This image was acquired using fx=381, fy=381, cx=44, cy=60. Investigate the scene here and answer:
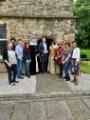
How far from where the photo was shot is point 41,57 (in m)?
19.8

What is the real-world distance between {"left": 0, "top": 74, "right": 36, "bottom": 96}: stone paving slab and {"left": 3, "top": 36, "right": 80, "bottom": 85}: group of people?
0.39 m

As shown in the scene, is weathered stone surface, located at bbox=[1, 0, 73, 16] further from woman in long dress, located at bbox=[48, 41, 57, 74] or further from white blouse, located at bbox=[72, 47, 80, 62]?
white blouse, located at bbox=[72, 47, 80, 62]

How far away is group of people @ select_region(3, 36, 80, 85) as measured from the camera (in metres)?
16.8

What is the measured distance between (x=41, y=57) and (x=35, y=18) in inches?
89.2

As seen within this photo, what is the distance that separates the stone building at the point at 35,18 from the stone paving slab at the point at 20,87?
11.1 feet

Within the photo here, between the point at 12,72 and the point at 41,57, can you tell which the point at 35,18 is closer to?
the point at 41,57

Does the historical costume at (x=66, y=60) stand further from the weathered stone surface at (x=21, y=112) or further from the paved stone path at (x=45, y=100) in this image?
the weathered stone surface at (x=21, y=112)

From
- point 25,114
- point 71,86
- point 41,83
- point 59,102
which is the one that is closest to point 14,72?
point 41,83

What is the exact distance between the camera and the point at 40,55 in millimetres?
19844

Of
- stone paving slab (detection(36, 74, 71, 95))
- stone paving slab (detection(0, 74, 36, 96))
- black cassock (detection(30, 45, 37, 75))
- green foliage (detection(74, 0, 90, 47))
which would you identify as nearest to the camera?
stone paving slab (detection(0, 74, 36, 96))

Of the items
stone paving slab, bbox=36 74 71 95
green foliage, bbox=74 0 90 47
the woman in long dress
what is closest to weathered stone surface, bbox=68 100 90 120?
stone paving slab, bbox=36 74 71 95

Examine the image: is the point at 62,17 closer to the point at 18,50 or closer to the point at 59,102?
the point at 18,50

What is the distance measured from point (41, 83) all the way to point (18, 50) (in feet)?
7.28

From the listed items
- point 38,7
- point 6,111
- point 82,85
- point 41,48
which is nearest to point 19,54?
point 41,48
